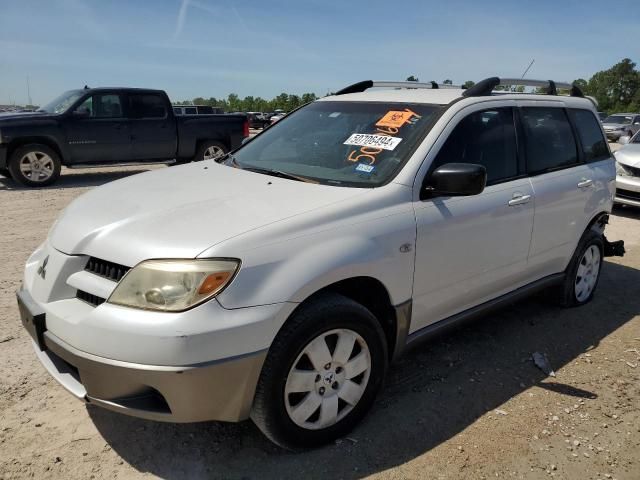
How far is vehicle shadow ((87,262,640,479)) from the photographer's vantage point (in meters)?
2.53

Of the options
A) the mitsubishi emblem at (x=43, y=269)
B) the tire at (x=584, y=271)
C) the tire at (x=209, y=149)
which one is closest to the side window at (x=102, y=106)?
the tire at (x=209, y=149)

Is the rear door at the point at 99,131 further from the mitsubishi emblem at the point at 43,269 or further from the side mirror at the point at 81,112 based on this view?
the mitsubishi emblem at the point at 43,269

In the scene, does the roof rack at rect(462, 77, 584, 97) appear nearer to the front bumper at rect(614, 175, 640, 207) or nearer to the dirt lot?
the dirt lot

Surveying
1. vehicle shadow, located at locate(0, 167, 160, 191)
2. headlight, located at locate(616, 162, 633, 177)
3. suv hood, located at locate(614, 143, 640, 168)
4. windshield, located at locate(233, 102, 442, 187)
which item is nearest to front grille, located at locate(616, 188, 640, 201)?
headlight, located at locate(616, 162, 633, 177)

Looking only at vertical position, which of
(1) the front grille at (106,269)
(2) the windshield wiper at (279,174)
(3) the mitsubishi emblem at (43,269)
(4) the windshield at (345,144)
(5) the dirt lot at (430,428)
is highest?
(4) the windshield at (345,144)

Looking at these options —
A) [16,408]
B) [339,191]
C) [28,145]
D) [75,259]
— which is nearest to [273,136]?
[339,191]

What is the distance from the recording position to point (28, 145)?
30.8ft

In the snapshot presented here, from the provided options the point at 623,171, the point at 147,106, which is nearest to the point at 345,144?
the point at 623,171

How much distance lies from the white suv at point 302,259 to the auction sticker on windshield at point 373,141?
11mm

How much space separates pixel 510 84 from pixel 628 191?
→ 6003 millimetres

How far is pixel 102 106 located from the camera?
10.2m

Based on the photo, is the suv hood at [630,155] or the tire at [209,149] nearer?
the suv hood at [630,155]

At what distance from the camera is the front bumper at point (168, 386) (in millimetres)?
2105

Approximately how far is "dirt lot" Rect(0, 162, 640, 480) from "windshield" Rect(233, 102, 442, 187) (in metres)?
→ 1.35
